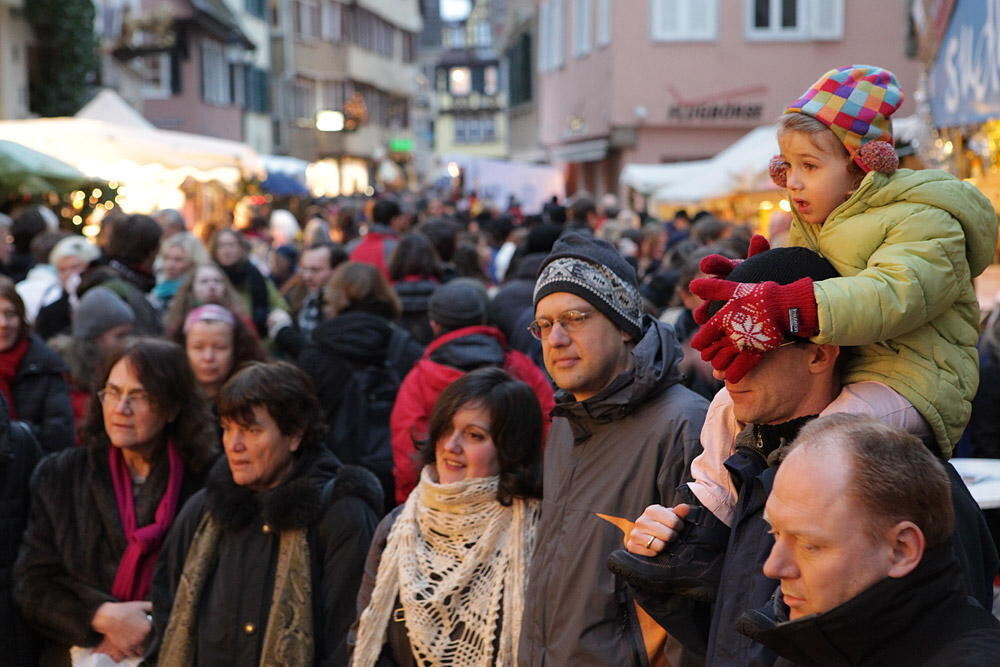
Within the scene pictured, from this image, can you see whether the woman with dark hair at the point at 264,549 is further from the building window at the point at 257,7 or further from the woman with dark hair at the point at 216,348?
the building window at the point at 257,7

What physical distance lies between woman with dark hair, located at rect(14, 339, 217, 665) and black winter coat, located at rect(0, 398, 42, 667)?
0.31ft

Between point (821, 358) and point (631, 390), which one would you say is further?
point (631, 390)

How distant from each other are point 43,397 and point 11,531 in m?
1.58

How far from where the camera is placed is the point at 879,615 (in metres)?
2.26

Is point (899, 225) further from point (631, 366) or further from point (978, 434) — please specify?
point (978, 434)

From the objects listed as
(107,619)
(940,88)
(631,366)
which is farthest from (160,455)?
(940,88)

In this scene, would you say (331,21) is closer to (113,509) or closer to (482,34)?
(113,509)

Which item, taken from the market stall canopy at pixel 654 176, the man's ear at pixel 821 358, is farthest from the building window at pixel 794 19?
the man's ear at pixel 821 358

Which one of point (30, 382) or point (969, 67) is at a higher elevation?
point (969, 67)

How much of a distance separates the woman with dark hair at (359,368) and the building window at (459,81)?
104482 millimetres

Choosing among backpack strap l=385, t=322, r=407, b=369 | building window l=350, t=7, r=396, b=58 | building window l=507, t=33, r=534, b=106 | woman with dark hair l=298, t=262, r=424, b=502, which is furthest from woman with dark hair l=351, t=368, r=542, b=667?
building window l=350, t=7, r=396, b=58

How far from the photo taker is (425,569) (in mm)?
4203

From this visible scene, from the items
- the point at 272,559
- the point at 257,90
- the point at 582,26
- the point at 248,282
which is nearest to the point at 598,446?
the point at 272,559

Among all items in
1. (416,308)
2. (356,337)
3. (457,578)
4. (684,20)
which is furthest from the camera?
(684,20)
